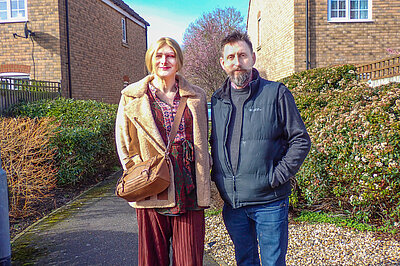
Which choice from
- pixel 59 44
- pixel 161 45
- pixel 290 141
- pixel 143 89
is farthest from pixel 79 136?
pixel 59 44

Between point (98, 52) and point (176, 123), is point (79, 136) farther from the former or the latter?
point (98, 52)

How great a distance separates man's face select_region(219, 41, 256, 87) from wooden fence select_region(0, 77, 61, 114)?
26.8 feet

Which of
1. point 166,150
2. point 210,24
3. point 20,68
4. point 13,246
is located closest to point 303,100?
point 166,150

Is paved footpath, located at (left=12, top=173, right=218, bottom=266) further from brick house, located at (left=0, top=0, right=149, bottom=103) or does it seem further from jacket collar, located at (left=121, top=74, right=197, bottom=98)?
brick house, located at (left=0, top=0, right=149, bottom=103)

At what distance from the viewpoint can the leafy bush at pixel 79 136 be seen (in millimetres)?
6020

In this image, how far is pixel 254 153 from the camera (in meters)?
2.24

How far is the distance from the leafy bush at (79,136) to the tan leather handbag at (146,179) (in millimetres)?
4106

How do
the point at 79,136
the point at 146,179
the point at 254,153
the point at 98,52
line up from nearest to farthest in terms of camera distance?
the point at 146,179 → the point at 254,153 → the point at 79,136 → the point at 98,52

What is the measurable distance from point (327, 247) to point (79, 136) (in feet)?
15.3

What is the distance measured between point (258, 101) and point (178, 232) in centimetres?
108

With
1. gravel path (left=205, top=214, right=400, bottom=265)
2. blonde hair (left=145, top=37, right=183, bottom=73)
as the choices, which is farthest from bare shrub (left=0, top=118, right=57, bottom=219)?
blonde hair (left=145, top=37, right=183, bottom=73)

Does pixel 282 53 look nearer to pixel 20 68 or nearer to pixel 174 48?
pixel 20 68

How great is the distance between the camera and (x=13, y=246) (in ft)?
12.6

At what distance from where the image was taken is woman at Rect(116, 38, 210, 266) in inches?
89.5
